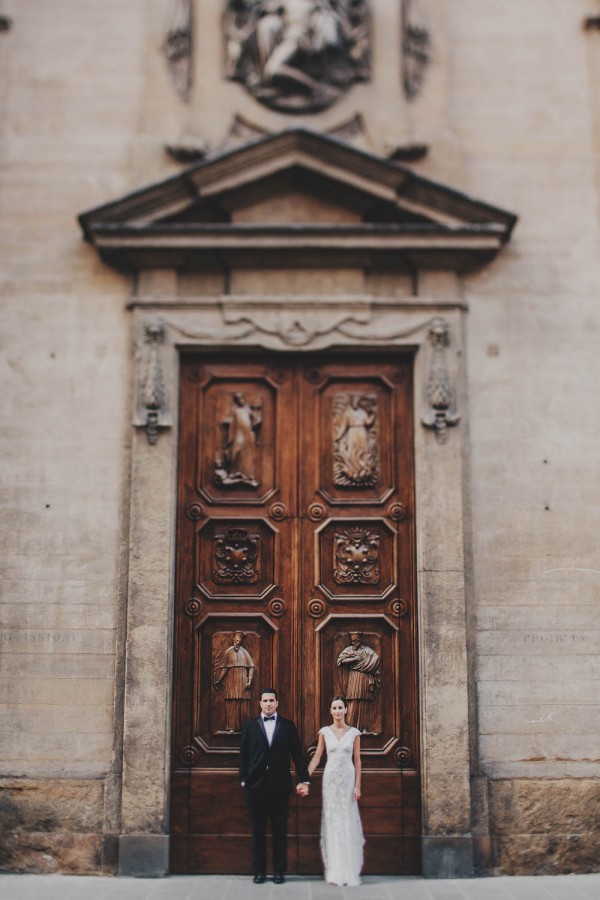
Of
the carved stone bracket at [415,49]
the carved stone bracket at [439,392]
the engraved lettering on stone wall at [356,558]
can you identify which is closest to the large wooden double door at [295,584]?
the engraved lettering on stone wall at [356,558]

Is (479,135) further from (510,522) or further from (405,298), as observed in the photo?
(510,522)

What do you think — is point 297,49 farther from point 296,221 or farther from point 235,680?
point 235,680

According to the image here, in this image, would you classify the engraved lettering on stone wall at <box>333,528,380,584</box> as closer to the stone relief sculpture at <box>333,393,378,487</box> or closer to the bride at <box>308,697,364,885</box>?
the stone relief sculpture at <box>333,393,378,487</box>

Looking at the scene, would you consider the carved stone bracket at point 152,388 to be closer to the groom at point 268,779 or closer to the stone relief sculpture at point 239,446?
the stone relief sculpture at point 239,446

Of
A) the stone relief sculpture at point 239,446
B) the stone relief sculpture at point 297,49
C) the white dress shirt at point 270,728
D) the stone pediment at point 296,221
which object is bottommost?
the white dress shirt at point 270,728

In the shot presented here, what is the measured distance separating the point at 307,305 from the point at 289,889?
4.51m

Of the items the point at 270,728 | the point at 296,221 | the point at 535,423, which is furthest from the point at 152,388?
the point at 535,423

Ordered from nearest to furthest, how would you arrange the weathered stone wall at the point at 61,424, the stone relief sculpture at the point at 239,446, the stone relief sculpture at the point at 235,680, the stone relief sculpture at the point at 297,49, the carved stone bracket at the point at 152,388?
the weathered stone wall at the point at 61,424 < the stone relief sculpture at the point at 235,680 < the carved stone bracket at the point at 152,388 < the stone relief sculpture at the point at 239,446 < the stone relief sculpture at the point at 297,49

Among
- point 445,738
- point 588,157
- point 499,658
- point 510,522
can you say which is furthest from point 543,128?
point 445,738

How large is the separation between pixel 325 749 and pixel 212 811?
3.29 feet

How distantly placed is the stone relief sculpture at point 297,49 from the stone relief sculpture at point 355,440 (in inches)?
104

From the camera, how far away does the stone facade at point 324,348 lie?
7688mm

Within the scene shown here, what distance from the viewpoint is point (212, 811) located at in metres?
7.77

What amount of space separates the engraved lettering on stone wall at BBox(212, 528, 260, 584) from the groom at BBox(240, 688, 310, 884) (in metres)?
1.10
